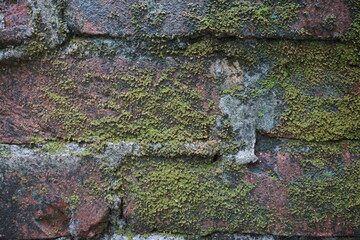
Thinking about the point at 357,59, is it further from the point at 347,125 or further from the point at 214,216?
the point at 214,216

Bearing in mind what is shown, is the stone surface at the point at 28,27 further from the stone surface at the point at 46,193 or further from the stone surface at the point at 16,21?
the stone surface at the point at 46,193

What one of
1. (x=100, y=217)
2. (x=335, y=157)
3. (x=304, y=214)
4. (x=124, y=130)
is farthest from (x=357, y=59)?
(x=100, y=217)

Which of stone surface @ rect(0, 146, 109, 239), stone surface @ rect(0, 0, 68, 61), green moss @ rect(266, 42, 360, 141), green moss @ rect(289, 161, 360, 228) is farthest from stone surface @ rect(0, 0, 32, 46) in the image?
green moss @ rect(289, 161, 360, 228)

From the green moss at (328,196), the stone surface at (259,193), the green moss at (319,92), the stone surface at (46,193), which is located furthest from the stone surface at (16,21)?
the green moss at (328,196)

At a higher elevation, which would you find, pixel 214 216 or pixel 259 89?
pixel 259 89

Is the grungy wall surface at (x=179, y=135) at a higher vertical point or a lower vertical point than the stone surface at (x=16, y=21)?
lower

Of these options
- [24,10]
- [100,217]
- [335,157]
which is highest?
[24,10]
